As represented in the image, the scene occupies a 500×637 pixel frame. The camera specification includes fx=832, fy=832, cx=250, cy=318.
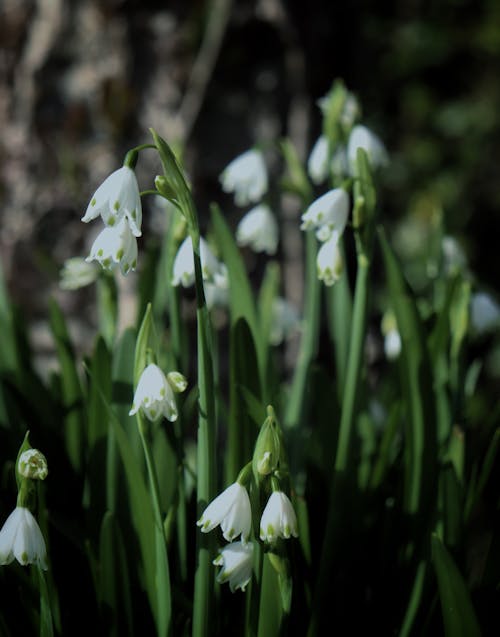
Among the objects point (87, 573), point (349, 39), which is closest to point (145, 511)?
point (87, 573)

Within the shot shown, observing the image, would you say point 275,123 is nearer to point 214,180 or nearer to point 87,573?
point 214,180

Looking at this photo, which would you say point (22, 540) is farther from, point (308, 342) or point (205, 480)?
point (308, 342)

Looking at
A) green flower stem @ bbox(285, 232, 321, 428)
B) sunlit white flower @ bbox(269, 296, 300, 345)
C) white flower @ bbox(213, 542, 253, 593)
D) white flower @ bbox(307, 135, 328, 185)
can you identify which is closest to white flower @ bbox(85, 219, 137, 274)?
white flower @ bbox(213, 542, 253, 593)

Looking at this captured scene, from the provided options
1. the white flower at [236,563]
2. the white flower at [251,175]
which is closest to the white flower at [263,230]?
the white flower at [251,175]

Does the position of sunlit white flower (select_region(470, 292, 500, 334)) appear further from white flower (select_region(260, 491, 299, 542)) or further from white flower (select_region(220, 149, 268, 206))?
white flower (select_region(260, 491, 299, 542))

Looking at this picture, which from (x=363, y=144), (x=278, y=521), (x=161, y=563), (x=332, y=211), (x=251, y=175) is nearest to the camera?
(x=278, y=521)

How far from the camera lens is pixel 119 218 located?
1076mm

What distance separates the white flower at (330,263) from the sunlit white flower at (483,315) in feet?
1.66

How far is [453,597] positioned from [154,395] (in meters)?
0.47

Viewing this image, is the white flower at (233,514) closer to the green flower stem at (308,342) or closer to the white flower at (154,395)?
the white flower at (154,395)

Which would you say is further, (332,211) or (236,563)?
(332,211)

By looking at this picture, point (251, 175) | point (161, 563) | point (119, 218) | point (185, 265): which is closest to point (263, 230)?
point (251, 175)

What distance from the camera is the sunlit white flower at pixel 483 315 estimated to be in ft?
5.45

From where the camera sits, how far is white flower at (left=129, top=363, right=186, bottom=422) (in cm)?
103
